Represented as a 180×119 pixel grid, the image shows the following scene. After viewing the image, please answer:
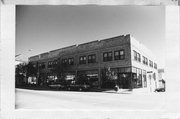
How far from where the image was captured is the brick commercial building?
9766 mm

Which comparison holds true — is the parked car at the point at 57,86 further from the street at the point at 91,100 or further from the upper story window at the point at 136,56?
the upper story window at the point at 136,56

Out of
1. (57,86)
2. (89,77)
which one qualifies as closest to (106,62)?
(89,77)

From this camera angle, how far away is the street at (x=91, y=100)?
941 centimetres

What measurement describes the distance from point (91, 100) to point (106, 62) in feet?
5.39

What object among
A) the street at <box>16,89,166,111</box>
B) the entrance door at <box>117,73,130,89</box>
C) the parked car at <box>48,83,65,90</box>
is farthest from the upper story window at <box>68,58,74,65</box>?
the entrance door at <box>117,73,130,89</box>

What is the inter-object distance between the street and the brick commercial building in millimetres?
468

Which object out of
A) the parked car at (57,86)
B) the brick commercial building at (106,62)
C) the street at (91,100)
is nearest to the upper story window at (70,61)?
the brick commercial building at (106,62)

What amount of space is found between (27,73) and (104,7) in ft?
13.3

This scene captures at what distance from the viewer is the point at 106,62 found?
991 cm

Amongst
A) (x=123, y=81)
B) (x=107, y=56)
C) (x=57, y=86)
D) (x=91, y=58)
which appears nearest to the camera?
(x=123, y=81)

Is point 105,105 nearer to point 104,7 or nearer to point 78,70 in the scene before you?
point 78,70

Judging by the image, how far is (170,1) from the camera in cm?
912

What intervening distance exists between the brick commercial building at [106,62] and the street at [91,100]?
0.47 metres

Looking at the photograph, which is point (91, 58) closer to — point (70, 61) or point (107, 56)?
→ point (107, 56)
